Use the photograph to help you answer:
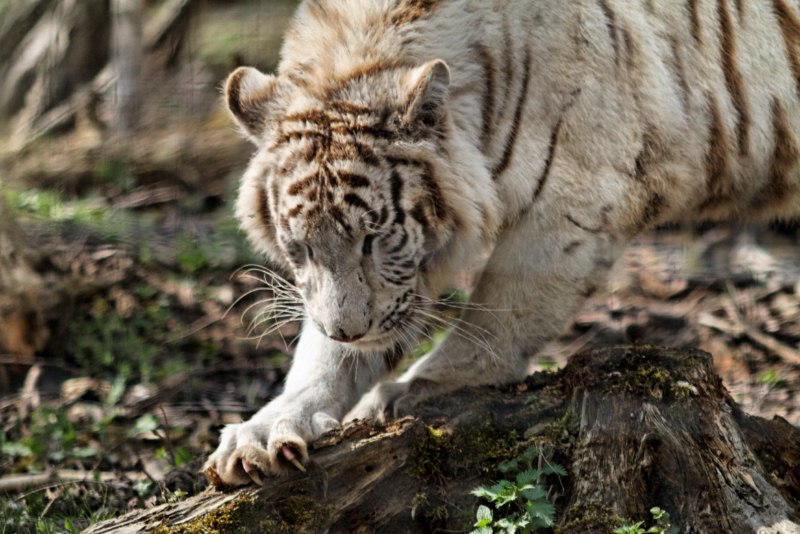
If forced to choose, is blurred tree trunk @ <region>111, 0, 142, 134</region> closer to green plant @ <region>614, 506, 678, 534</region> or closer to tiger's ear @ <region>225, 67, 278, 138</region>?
tiger's ear @ <region>225, 67, 278, 138</region>

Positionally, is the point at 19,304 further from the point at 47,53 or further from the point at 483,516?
the point at 47,53

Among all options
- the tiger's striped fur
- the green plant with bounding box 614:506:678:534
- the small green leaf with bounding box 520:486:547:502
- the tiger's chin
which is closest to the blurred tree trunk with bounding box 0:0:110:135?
the tiger's striped fur

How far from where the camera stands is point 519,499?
2.39 meters

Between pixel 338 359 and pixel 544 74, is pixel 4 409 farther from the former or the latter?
pixel 544 74

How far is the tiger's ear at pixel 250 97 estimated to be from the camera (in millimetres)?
2938

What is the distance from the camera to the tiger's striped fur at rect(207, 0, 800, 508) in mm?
2760

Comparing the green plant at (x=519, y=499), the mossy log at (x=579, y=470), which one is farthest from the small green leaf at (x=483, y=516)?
the mossy log at (x=579, y=470)

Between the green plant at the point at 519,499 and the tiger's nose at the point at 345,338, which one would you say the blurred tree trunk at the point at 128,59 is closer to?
the tiger's nose at the point at 345,338

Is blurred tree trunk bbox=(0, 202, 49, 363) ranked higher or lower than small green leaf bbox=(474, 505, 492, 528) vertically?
lower

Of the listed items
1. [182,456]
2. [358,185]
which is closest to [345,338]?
[358,185]

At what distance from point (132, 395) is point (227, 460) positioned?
2.02m

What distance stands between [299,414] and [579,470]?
0.78 meters

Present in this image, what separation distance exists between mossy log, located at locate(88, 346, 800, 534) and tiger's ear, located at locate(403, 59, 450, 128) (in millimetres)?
820

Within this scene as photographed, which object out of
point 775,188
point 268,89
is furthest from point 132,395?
point 775,188
